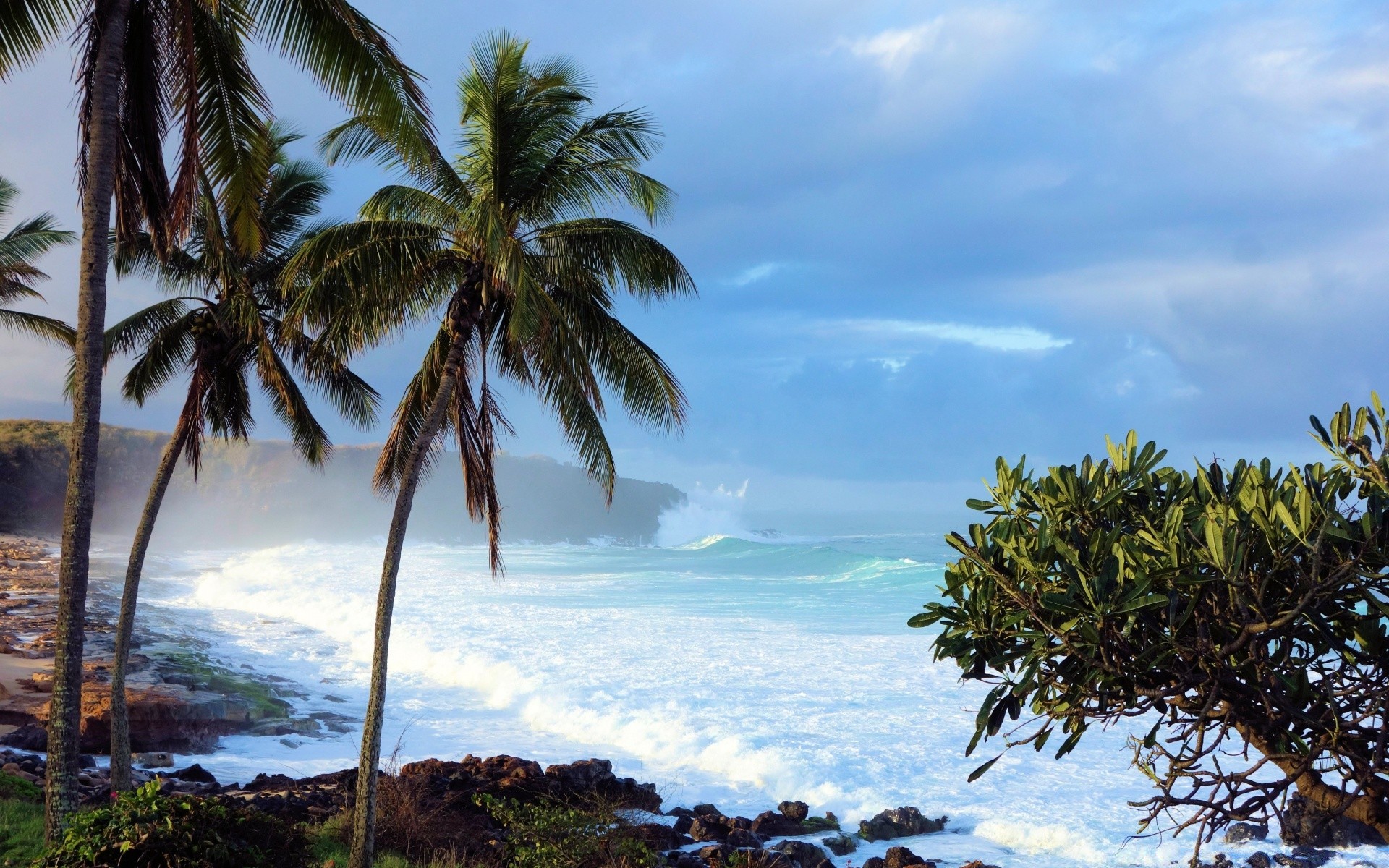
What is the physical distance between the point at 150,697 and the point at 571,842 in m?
8.91

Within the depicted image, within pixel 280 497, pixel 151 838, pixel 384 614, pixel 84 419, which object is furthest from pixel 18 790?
A: pixel 280 497

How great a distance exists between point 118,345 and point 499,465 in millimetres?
105995

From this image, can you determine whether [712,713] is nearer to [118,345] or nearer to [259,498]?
[118,345]

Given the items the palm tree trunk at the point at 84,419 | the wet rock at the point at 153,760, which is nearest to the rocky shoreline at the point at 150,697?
the wet rock at the point at 153,760

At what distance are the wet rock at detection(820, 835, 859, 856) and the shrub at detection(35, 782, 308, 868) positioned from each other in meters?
6.23

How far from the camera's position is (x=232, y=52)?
770 cm

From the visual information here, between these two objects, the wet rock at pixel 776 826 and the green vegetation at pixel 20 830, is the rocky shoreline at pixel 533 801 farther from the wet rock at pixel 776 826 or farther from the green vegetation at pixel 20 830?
the green vegetation at pixel 20 830

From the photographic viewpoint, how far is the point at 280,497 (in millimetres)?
91938

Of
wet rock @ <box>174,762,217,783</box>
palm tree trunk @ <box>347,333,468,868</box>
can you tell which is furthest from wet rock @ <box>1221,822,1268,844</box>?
wet rock @ <box>174,762,217,783</box>

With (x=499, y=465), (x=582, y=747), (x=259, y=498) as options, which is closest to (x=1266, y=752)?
(x=582, y=747)

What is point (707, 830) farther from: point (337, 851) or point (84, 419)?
point (84, 419)

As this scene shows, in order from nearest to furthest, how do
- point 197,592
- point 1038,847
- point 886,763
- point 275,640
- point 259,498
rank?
point 1038,847
point 886,763
point 275,640
point 197,592
point 259,498

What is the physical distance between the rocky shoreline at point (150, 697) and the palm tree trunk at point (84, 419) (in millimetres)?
6247

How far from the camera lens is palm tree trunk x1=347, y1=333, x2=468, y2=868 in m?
A: 7.21
